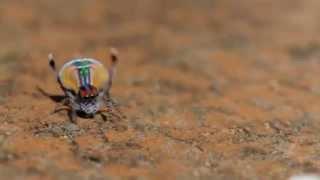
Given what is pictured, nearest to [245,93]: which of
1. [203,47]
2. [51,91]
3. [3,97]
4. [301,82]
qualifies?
[301,82]

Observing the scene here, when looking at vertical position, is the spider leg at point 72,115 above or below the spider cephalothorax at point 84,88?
below

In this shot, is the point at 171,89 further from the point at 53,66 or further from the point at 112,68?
the point at 53,66

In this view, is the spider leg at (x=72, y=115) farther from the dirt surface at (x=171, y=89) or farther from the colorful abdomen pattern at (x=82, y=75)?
the colorful abdomen pattern at (x=82, y=75)

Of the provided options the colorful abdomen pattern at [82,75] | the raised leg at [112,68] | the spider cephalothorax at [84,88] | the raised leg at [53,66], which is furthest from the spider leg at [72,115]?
the raised leg at [112,68]

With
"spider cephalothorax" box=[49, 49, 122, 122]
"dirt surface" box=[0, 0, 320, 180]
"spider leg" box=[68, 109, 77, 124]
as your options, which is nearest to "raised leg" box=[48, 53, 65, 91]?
"spider cephalothorax" box=[49, 49, 122, 122]

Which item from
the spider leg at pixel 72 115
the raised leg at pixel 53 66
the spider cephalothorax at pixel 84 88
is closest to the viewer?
the spider leg at pixel 72 115

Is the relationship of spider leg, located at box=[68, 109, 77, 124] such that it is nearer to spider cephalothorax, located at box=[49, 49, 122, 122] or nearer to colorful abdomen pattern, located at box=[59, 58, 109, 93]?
spider cephalothorax, located at box=[49, 49, 122, 122]
